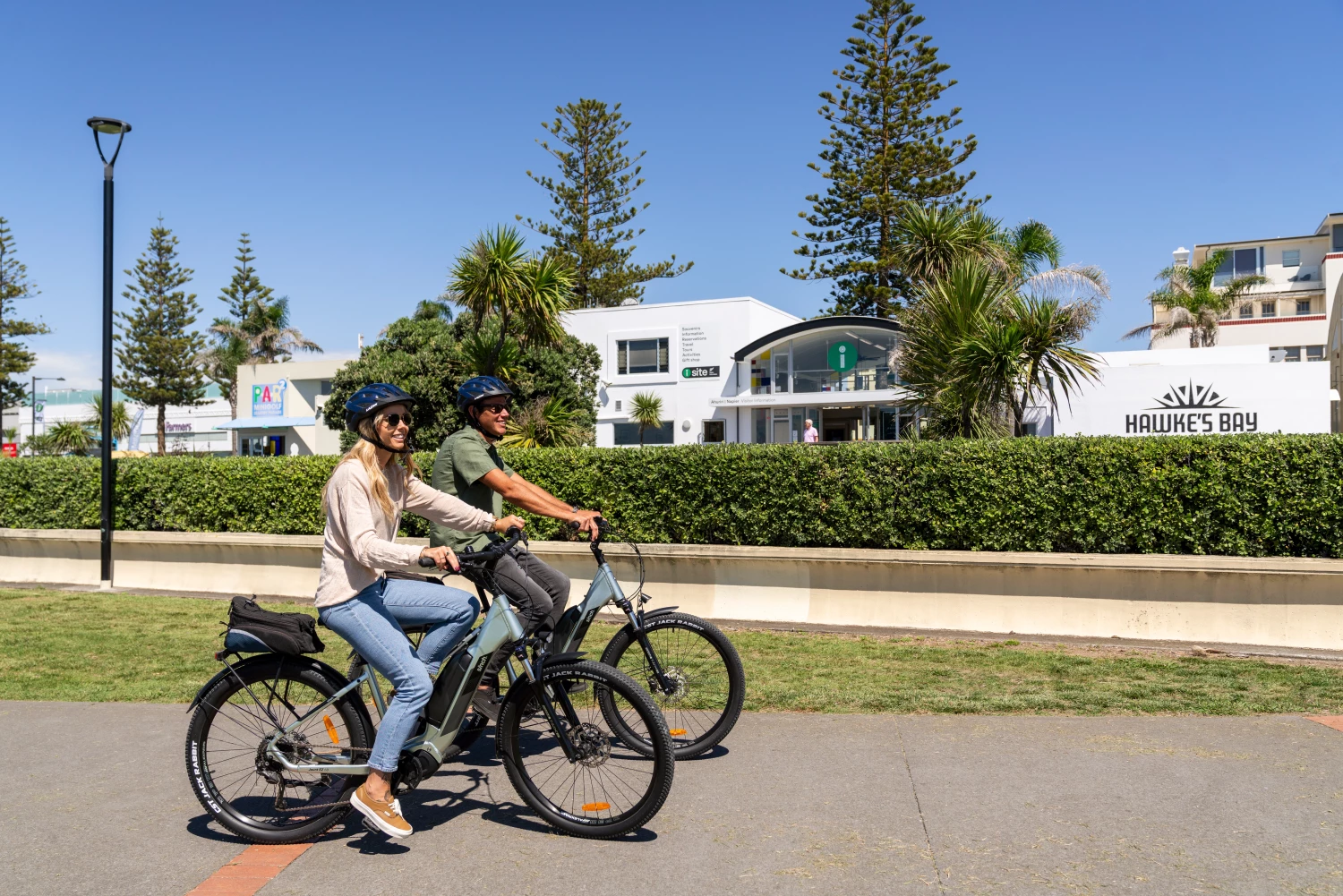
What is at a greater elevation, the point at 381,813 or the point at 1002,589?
the point at 1002,589

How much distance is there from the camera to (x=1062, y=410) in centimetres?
2334

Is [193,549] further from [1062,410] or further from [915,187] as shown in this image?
[915,187]

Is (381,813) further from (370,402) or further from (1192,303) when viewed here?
(1192,303)

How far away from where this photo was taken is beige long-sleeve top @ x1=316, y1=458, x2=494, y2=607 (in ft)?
13.5

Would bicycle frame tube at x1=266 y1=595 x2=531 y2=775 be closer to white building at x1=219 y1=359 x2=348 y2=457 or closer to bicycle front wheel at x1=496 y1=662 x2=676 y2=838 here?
bicycle front wheel at x1=496 y1=662 x2=676 y2=838

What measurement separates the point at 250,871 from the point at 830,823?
A: 2.28m

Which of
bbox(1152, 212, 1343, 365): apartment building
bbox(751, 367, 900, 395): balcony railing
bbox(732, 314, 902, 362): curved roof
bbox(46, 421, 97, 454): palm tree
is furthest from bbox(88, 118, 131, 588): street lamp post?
bbox(1152, 212, 1343, 365): apartment building

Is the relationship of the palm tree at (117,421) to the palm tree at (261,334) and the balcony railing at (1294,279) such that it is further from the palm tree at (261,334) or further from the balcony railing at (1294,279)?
the balcony railing at (1294,279)

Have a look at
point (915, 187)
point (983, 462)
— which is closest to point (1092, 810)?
point (983, 462)

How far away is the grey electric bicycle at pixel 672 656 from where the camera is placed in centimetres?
538

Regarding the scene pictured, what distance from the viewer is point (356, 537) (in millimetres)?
4148

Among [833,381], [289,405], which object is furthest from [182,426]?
[833,381]

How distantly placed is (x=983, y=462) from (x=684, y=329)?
35.4m

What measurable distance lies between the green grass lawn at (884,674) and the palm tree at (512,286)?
885 cm
